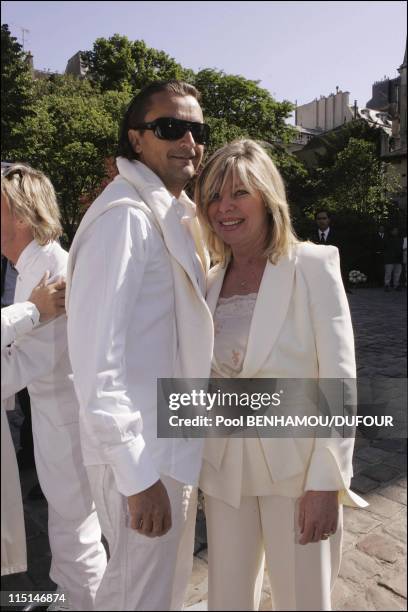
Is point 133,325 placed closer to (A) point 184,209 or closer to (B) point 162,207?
(B) point 162,207

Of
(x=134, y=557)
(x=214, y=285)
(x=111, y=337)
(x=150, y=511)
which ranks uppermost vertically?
(x=214, y=285)

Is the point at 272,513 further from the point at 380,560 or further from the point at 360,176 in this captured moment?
the point at 360,176

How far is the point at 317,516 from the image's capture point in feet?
4.90

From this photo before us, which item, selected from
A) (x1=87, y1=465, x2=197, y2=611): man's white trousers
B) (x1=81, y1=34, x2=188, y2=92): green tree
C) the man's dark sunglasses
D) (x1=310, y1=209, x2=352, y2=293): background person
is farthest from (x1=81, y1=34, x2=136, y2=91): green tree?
(x1=87, y1=465, x2=197, y2=611): man's white trousers

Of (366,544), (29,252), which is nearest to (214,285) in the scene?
(29,252)

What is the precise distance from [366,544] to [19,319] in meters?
2.32

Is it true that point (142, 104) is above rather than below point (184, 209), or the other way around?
above

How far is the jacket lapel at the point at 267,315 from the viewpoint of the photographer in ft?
5.12

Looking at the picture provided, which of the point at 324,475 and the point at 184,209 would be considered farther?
the point at 184,209

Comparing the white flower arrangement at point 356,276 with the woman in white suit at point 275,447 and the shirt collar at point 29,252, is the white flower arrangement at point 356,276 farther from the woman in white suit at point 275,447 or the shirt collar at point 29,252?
the shirt collar at point 29,252

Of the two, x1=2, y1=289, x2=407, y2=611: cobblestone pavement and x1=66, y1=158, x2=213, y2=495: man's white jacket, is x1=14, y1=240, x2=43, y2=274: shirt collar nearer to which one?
x1=66, y1=158, x2=213, y2=495: man's white jacket

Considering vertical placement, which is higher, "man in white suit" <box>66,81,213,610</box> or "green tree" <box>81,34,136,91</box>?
"green tree" <box>81,34,136,91</box>

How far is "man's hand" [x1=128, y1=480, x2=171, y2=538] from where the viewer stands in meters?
1.35

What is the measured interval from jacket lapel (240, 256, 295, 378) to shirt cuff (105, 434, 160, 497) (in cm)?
43
